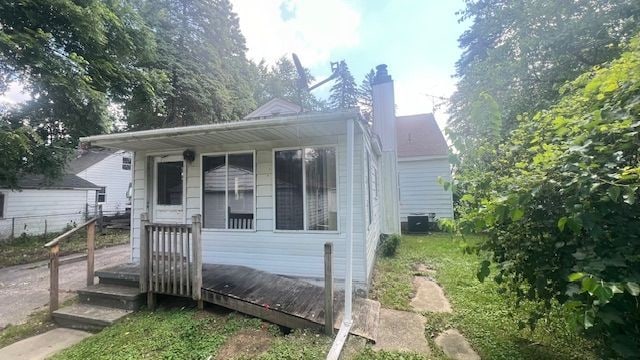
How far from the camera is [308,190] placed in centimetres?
525

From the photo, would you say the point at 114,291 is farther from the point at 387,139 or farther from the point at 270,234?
the point at 387,139

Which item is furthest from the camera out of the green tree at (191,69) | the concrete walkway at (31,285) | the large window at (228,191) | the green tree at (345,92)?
the green tree at (345,92)

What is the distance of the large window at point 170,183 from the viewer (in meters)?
5.96

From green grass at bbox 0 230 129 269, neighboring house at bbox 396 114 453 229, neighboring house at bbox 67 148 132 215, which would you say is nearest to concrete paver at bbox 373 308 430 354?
neighboring house at bbox 396 114 453 229

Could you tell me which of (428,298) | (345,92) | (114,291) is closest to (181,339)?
(114,291)

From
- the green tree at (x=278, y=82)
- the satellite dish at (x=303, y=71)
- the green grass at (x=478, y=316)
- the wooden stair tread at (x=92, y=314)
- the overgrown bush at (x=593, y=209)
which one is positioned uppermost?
the green tree at (x=278, y=82)

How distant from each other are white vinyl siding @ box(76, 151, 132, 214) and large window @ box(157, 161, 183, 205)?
1543 cm

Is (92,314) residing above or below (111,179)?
below

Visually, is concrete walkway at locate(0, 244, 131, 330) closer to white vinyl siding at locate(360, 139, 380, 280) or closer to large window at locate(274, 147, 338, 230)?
large window at locate(274, 147, 338, 230)

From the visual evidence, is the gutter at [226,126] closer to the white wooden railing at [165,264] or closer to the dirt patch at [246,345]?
the white wooden railing at [165,264]

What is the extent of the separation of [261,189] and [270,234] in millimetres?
828

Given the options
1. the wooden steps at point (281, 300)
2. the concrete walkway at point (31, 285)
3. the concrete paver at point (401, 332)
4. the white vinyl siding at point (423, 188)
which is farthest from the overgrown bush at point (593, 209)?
the white vinyl siding at point (423, 188)

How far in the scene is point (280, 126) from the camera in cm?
424

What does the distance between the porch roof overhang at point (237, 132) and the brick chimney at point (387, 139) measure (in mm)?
3963
